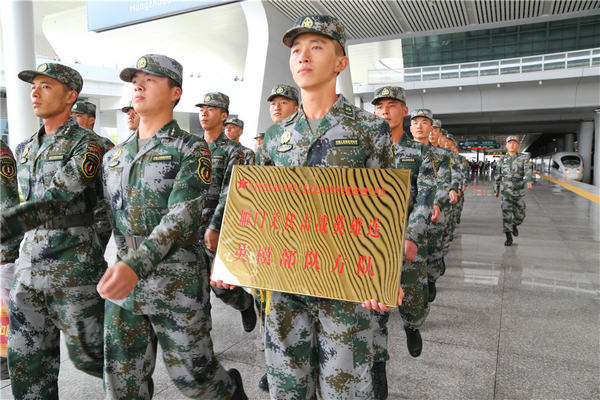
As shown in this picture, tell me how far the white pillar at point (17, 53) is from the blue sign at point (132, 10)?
36.3 inches

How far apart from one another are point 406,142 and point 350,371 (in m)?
2.35

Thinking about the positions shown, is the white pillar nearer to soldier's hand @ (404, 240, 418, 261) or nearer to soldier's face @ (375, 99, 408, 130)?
soldier's face @ (375, 99, 408, 130)

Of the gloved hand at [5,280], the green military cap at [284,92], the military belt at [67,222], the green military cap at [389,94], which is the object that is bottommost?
the gloved hand at [5,280]

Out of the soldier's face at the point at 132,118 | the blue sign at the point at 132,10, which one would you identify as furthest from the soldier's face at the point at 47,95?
the blue sign at the point at 132,10

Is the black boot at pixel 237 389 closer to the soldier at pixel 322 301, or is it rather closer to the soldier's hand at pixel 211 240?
the soldier at pixel 322 301

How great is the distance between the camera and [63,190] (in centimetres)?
233

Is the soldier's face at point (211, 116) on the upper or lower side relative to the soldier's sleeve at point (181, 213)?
upper

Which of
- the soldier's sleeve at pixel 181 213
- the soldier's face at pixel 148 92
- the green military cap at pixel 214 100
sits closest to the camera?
the soldier's sleeve at pixel 181 213

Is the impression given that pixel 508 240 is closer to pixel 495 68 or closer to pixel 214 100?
pixel 214 100

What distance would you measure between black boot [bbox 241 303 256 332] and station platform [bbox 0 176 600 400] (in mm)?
68

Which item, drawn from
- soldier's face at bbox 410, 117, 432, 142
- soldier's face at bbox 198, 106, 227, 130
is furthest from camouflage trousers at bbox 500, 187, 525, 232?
soldier's face at bbox 198, 106, 227, 130

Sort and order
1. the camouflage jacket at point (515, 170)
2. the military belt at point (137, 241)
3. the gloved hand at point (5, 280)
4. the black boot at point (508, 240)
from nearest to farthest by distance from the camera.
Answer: the military belt at point (137, 241)
the gloved hand at point (5, 280)
the black boot at point (508, 240)
the camouflage jacket at point (515, 170)

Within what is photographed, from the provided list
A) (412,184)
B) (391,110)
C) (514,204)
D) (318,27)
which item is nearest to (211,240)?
(318,27)

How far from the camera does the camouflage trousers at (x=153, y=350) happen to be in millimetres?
2104
